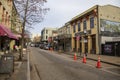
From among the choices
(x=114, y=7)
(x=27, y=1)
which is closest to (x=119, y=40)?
(x=114, y=7)

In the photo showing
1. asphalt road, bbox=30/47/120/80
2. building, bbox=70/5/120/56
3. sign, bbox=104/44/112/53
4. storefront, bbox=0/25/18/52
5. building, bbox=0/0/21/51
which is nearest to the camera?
asphalt road, bbox=30/47/120/80

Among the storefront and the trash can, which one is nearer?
the trash can

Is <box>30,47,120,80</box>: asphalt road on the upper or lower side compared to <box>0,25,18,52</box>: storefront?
lower

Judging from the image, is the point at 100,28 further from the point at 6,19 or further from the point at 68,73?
the point at 68,73

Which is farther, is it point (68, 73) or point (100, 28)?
point (100, 28)

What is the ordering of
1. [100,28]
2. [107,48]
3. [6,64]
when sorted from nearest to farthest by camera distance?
1. [6,64]
2. [107,48]
3. [100,28]

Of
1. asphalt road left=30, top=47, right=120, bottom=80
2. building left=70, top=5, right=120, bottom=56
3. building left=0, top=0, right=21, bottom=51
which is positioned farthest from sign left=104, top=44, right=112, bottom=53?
asphalt road left=30, top=47, right=120, bottom=80

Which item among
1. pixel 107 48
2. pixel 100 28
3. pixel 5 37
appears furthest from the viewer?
pixel 100 28

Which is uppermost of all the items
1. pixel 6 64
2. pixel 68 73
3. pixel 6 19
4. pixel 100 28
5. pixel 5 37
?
pixel 100 28

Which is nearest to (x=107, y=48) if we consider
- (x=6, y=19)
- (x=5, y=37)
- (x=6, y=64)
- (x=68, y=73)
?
(x=5, y=37)

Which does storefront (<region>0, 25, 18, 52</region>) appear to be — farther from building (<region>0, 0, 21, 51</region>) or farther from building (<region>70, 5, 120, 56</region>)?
building (<region>70, 5, 120, 56</region>)

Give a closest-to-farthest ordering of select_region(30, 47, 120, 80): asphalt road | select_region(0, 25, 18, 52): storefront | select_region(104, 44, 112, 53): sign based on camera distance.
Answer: select_region(30, 47, 120, 80): asphalt road, select_region(0, 25, 18, 52): storefront, select_region(104, 44, 112, 53): sign

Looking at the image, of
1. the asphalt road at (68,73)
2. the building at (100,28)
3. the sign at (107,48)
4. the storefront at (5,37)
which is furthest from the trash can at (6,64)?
the sign at (107,48)

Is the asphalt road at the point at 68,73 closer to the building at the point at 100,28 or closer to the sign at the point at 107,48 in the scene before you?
the sign at the point at 107,48
